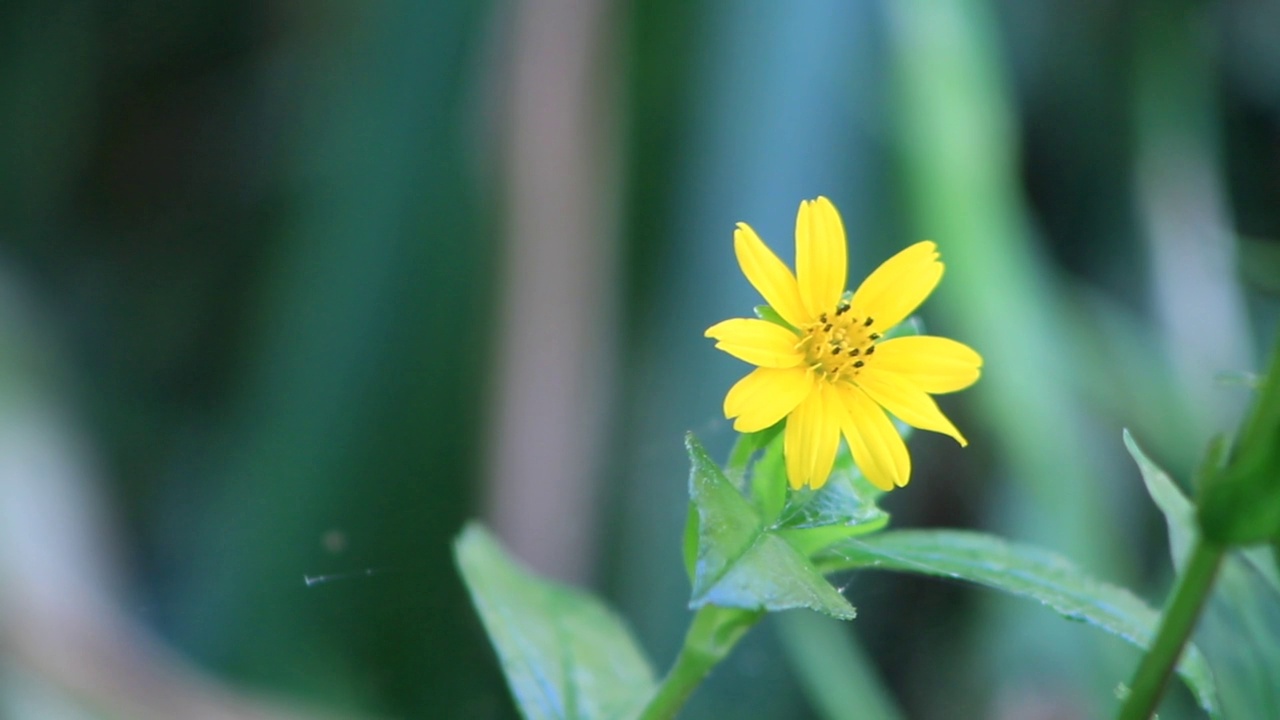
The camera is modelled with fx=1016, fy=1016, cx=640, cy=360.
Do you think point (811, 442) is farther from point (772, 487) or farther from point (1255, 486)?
point (1255, 486)

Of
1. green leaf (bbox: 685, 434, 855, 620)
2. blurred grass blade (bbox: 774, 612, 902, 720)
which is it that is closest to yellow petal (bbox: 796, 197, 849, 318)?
green leaf (bbox: 685, 434, 855, 620)

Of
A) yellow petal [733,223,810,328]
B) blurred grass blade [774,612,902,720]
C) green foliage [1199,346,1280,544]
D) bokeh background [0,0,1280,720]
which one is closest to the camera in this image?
green foliage [1199,346,1280,544]

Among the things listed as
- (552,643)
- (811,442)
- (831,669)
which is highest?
(811,442)

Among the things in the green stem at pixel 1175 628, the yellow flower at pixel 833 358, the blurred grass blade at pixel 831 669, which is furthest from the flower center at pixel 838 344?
the blurred grass blade at pixel 831 669

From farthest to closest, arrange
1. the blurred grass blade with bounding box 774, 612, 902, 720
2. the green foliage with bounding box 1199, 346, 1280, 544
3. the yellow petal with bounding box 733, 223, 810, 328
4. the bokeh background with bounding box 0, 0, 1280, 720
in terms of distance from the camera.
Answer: the bokeh background with bounding box 0, 0, 1280, 720 → the blurred grass blade with bounding box 774, 612, 902, 720 → the yellow petal with bounding box 733, 223, 810, 328 → the green foliage with bounding box 1199, 346, 1280, 544

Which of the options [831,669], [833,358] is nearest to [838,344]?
[833,358]

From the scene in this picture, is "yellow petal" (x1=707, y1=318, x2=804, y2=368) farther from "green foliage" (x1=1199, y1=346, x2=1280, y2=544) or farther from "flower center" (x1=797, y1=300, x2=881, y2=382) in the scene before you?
"green foliage" (x1=1199, y1=346, x2=1280, y2=544)

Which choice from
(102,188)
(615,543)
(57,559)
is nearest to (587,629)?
(615,543)
